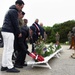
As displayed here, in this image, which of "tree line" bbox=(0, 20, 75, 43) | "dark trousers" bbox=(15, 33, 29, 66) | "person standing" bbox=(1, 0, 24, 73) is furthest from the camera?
"tree line" bbox=(0, 20, 75, 43)

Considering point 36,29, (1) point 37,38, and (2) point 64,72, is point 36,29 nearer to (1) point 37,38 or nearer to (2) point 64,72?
(1) point 37,38

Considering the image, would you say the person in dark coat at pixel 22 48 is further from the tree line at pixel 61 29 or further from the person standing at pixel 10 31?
the tree line at pixel 61 29

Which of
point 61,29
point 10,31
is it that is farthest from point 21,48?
point 61,29

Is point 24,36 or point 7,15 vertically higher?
point 7,15

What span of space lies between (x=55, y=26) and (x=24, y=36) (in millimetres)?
32152

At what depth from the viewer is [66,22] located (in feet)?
135

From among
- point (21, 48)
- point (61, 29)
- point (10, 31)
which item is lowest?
point (61, 29)

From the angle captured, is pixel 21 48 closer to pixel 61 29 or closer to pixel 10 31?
pixel 10 31

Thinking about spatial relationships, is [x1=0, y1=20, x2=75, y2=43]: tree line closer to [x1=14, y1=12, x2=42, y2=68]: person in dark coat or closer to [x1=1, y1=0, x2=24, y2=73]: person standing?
[x1=14, y1=12, x2=42, y2=68]: person in dark coat

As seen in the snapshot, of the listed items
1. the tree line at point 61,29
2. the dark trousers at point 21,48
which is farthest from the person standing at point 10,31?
the tree line at point 61,29

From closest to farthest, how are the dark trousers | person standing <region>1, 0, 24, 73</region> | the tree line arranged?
person standing <region>1, 0, 24, 73</region> < the dark trousers < the tree line

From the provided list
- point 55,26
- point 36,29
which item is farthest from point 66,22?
point 36,29

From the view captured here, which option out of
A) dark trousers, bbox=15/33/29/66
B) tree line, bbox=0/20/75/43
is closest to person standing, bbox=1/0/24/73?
dark trousers, bbox=15/33/29/66

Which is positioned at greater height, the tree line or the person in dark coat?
the person in dark coat
